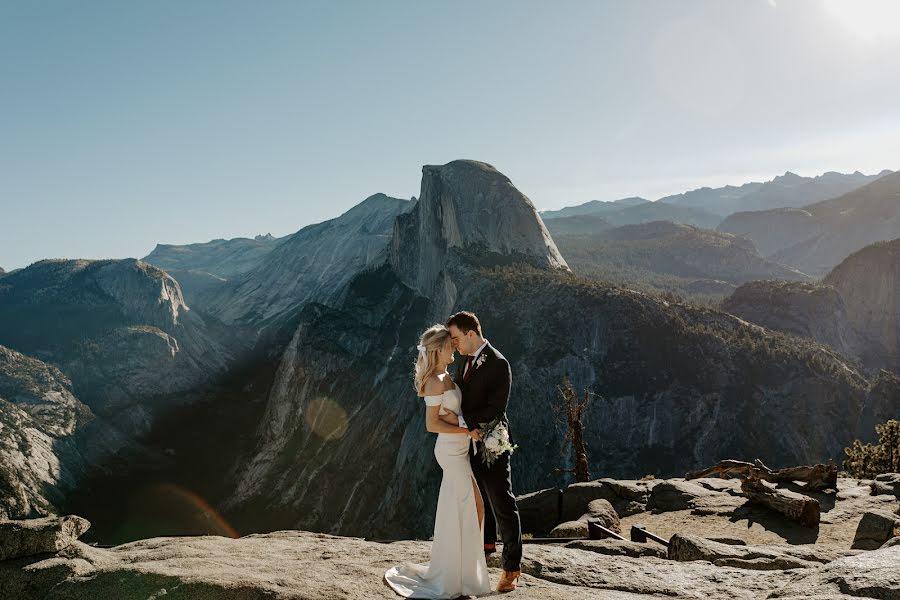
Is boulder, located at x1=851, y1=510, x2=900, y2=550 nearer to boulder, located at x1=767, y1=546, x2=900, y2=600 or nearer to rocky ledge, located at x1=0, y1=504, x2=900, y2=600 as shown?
rocky ledge, located at x1=0, y1=504, x2=900, y2=600

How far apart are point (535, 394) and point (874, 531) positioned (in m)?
52.1

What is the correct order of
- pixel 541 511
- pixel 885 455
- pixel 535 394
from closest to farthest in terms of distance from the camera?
pixel 541 511, pixel 885 455, pixel 535 394

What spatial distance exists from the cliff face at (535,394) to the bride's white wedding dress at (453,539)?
5141 cm

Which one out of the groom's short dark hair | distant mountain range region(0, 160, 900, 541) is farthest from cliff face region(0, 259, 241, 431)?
the groom's short dark hair

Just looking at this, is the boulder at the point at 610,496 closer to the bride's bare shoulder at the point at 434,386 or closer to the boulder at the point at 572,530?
the boulder at the point at 572,530

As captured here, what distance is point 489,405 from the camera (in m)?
7.19

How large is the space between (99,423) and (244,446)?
4406cm

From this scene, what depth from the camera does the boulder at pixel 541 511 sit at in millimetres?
19094

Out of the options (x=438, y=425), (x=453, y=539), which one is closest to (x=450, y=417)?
(x=438, y=425)

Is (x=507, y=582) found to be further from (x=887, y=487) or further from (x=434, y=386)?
(x=887, y=487)

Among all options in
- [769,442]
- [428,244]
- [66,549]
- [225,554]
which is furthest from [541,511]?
[428,244]

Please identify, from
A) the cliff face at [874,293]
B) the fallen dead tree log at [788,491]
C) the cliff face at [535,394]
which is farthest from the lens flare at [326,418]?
the cliff face at [874,293]

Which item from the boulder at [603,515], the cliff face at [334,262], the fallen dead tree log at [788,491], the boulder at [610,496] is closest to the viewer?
the fallen dead tree log at [788,491]

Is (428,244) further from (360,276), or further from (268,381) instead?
(268,381)
